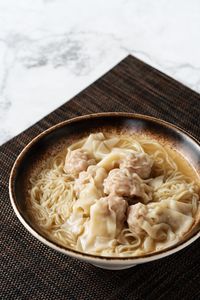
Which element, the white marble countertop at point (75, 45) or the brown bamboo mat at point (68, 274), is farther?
the white marble countertop at point (75, 45)

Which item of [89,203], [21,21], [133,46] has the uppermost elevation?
[89,203]

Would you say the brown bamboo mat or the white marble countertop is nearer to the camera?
the brown bamboo mat

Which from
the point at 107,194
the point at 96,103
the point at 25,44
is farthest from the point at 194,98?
the point at 25,44

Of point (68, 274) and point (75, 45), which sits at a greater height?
point (68, 274)

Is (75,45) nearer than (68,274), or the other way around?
(68,274)

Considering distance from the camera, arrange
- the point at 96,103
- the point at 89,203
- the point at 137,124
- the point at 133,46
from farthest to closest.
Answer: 1. the point at 133,46
2. the point at 96,103
3. the point at 137,124
4. the point at 89,203

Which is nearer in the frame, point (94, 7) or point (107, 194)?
point (107, 194)

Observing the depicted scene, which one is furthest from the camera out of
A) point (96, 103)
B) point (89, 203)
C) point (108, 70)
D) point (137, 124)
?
point (108, 70)

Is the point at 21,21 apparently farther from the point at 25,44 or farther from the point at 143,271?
the point at 143,271
